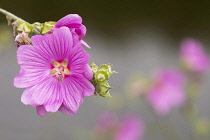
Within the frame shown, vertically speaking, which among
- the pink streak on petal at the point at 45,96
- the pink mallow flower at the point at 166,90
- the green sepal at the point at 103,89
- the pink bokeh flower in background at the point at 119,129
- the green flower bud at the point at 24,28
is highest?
the pink mallow flower at the point at 166,90

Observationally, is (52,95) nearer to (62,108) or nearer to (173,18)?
(62,108)

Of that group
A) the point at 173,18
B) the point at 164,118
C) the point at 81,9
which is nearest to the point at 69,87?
the point at 164,118

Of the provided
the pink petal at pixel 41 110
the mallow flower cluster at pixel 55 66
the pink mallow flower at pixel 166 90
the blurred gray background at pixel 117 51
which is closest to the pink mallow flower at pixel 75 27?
the mallow flower cluster at pixel 55 66

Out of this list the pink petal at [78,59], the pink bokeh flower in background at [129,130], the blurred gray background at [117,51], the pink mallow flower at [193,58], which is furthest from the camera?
the blurred gray background at [117,51]

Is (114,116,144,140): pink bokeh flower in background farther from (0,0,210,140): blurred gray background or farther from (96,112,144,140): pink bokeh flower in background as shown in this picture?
(0,0,210,140): blurred gray background

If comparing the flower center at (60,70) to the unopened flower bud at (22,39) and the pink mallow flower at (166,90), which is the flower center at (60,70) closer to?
the unopened flower bud at (22,39)

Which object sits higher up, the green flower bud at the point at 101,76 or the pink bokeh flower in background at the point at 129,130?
the pink bokeh flower in background at the point at 129,130

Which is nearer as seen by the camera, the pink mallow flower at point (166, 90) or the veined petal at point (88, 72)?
the veined petal at point (88, 72)

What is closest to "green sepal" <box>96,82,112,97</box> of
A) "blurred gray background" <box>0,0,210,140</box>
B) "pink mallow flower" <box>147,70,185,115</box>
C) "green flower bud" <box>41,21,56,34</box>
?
"green flower bud" <box>41,21,56,34</box>

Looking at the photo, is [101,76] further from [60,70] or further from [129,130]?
[129,130]
